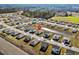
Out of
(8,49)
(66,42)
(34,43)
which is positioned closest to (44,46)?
(34,43)

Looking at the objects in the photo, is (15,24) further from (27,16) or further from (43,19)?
(43,19)

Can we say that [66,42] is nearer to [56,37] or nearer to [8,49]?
[56,37]

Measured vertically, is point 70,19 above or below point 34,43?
above

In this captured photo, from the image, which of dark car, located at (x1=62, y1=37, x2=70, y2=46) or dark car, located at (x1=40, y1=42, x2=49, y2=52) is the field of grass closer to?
dark car, located at (x1=62, y1=37, x2=70, y2=46)

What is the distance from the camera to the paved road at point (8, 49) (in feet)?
7.08

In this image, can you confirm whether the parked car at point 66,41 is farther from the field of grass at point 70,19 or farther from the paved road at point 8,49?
the paved road at point 8,49

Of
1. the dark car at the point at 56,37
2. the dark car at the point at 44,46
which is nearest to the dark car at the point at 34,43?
the dark car at the point at 44,46

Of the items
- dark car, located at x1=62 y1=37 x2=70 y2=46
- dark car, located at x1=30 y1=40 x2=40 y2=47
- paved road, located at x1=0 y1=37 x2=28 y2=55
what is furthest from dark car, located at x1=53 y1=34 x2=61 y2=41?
paved road, located at x1=0 y1=37 x2=28 y2=55

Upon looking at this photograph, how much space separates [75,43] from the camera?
215 centimetres

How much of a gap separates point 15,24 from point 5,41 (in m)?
0.27

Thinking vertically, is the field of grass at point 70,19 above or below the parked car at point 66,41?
above

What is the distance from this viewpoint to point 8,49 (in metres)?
2.17

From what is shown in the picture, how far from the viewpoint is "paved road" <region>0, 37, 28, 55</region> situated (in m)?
2.16
